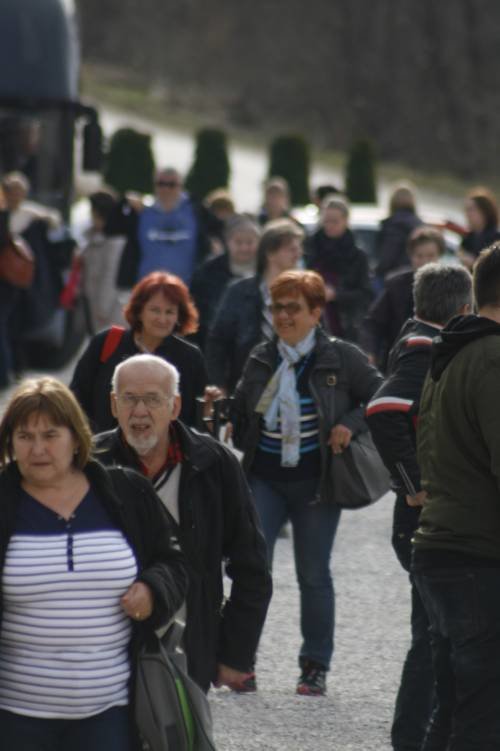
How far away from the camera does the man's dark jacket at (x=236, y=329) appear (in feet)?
30.8

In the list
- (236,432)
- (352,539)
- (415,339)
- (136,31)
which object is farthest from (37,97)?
(136,31)

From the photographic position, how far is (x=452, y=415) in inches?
204

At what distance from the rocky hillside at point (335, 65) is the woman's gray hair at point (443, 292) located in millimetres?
56766

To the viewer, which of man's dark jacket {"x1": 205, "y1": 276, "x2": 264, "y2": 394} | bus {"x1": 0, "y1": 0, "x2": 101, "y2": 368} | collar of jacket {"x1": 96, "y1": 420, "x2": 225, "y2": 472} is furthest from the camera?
bus {"x1": 0, "y1": 0, "x2": 101, "y2": 368}

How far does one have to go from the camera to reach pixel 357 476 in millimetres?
7551

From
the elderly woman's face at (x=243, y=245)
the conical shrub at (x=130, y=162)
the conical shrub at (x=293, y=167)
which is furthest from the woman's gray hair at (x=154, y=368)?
the conical shrub at (x=293, y=167)

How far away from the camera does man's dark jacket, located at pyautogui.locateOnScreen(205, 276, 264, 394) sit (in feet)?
30.8

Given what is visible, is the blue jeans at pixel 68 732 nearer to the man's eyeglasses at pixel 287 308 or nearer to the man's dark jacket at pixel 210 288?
the man's eyeglasses at pixel 287 308

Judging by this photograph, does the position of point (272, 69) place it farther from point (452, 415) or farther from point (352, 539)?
point (452, 415)

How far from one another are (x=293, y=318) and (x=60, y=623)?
3168 millimetres

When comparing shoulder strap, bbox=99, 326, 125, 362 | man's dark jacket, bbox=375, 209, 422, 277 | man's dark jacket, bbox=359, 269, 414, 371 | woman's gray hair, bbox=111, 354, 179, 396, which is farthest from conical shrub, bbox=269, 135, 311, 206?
woman's gray hair, bbox=111, 354, 179, 396

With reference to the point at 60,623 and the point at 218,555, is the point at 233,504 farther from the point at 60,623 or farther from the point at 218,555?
the point at 60,623

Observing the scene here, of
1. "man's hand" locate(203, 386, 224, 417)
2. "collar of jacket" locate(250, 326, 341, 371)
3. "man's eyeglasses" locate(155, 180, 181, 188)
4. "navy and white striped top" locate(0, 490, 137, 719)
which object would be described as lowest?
"navy and white striped top" locate(0, 490, 137, 719)

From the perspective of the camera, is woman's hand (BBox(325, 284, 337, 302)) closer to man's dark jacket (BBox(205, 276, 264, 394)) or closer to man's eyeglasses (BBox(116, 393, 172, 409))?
man's dark jacket (BBox(205, 276, 264, 394))
